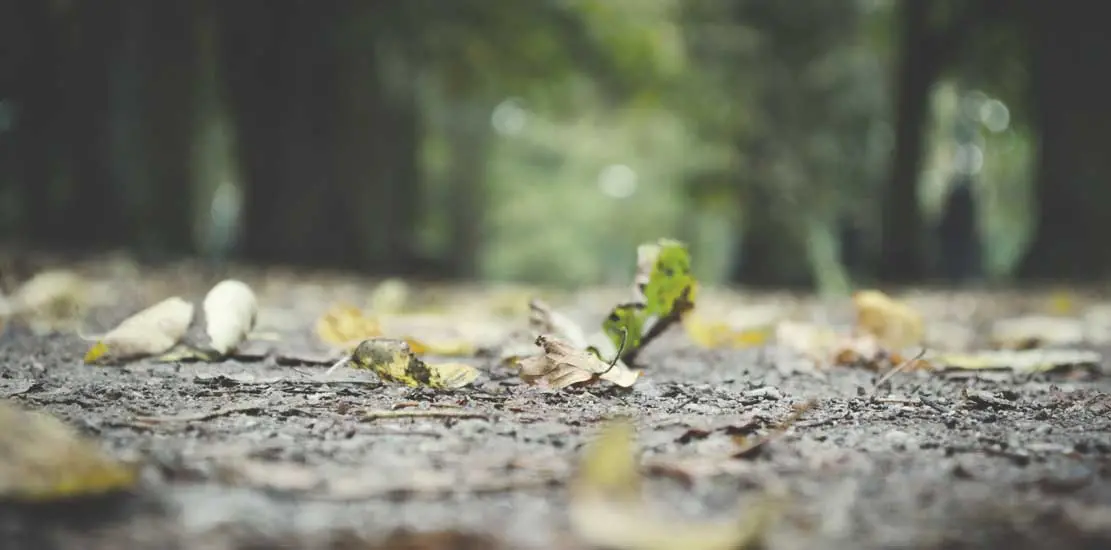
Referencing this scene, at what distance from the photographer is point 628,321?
1.99 m

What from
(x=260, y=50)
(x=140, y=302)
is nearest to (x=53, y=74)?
(x=260, y=50)

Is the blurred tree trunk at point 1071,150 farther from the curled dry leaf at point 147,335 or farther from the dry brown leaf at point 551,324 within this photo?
the curled dry leaf at point 147,335

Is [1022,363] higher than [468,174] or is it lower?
lower

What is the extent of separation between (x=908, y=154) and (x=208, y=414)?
28.7ft

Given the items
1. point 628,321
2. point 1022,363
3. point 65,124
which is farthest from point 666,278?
point 65,124

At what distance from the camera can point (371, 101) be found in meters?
8.20

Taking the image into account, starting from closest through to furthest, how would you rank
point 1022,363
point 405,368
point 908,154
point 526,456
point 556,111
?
point 526,456, point 405,368, point 1022,363, point 908,154, point 556,111

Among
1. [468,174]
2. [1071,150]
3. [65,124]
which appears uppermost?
[65,124]

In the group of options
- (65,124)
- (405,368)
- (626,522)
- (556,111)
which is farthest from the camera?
(556,111)

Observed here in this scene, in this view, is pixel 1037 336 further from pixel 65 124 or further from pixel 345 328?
pixel 65 124

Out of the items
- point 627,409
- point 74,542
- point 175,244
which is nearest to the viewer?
point 74,542

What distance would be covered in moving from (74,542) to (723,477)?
2.13ft

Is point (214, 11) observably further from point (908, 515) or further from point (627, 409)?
point (908, 515)

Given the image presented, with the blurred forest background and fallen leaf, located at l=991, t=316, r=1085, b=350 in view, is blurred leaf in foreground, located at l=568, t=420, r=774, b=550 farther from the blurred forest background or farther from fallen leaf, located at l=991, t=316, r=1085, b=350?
the blurred forest background
